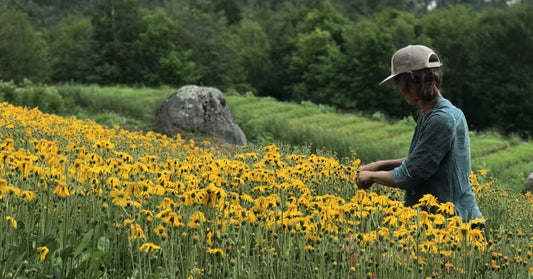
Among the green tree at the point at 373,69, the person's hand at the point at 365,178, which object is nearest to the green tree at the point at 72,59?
the green tree at the point at 373,69

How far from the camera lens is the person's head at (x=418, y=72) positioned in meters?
3.24

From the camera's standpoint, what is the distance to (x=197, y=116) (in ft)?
41.5

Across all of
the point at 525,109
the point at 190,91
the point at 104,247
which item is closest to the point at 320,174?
the point at 104,247

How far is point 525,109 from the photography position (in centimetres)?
3303

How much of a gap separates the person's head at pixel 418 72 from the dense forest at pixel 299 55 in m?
31.9

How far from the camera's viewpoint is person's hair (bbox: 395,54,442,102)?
10.7ft

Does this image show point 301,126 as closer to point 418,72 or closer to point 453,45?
point 418,72

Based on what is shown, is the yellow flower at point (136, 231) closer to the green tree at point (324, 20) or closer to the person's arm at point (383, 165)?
the person's arm at point (383, 165)

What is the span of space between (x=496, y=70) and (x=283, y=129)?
27153 millimetres

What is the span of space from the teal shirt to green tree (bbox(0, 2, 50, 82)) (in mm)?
31498

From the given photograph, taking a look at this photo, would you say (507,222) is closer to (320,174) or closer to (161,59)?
(320,174)

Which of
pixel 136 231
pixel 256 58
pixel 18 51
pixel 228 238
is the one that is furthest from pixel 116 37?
pixel 228 238

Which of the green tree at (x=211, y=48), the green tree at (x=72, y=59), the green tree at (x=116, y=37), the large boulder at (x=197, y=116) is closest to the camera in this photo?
the large boulder at (x=197, y=116)

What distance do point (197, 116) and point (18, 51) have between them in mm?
24271
